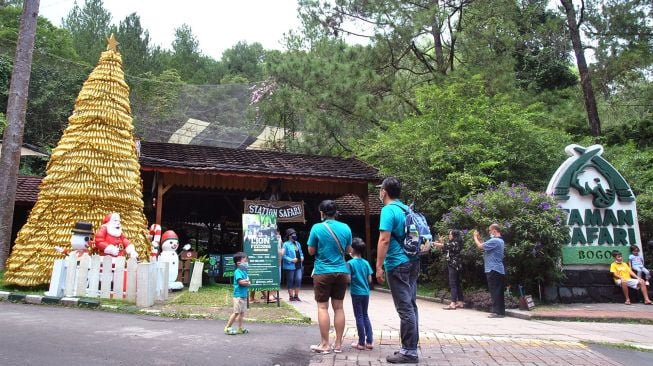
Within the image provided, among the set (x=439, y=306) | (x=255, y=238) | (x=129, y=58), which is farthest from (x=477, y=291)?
(x=129, y=58)

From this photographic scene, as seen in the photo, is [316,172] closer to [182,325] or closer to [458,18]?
[182,325]

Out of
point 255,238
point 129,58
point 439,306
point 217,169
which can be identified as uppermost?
point 129,58

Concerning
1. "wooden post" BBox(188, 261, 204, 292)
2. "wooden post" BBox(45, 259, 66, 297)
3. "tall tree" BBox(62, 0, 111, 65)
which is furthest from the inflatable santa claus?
"tall tree" BBox(62, 0, 111, 65)

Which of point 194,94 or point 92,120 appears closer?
point 92,120

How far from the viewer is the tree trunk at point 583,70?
18000 millimetres

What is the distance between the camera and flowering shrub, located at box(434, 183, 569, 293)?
10.0 m

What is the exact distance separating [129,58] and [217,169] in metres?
28.7

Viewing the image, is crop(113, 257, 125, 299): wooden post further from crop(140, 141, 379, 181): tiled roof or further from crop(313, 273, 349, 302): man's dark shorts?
crop(313, 273, 349, 302): man's dark shorts

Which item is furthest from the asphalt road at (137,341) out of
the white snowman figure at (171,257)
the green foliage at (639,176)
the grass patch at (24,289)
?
the green foliage at (639,176)

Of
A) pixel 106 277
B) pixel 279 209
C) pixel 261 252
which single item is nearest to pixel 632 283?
pixel 261 252

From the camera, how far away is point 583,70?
1812cm

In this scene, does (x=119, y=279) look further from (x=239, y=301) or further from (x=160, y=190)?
(x=160, y=190)

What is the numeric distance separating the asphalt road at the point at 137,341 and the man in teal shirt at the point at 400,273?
1020 millimetres

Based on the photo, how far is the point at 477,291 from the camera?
10500 millimetres
